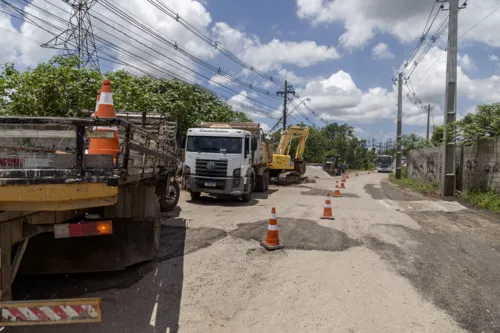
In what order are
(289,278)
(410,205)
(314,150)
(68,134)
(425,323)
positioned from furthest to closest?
(314,150) → (410,205) → (289,278) → (425,323) → (68,134)

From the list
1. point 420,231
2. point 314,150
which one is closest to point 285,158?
point 420,231

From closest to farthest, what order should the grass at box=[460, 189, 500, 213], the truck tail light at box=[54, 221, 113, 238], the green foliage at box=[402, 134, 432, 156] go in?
the truck tail light at box=[54, 221, 113, 238]
the grass at box=[460, 189, 500, 213]
the green foliage at box=[402, 134, 432, 156]

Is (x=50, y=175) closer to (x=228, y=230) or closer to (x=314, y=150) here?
(x=228, y=230)

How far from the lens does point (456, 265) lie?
5.97 metres

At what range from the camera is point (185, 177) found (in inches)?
500

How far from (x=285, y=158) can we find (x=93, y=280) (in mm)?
18196

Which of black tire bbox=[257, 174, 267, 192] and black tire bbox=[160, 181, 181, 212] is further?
black tire bbox=[257, 174, 267, 192]

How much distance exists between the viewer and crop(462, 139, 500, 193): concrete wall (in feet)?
42.9

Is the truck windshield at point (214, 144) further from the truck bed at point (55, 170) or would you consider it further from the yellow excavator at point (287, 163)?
the truck bed at point (55, 170)

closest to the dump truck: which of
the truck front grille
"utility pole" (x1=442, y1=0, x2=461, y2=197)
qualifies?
the truck front grille

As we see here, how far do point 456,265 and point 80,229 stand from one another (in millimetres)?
5713

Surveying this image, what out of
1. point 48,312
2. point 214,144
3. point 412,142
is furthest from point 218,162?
point 412,142

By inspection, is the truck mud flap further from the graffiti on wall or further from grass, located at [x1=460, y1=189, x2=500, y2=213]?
the graffiti on wall

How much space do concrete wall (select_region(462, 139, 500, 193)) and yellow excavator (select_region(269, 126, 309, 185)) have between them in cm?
966
